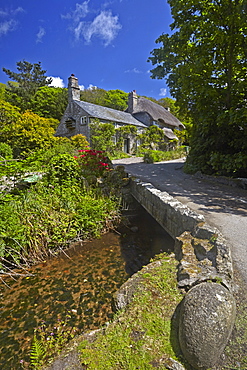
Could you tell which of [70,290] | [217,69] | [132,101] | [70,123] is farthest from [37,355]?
[132,101]

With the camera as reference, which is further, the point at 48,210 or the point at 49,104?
the point at 49,104

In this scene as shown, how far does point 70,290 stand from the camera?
3418 millimetres

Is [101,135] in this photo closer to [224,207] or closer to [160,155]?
[160,155]

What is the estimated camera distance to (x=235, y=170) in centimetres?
681

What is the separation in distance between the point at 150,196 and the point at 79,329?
3515 millimetres

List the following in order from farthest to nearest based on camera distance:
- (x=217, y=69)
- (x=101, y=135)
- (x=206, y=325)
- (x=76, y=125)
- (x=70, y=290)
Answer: (x=76, y=125) → (x=101, y=135) → (x=217, y=69) → (x=70, y=290) → (x=206, y=325)

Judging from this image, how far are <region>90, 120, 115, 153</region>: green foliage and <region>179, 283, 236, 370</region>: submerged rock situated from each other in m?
18.0

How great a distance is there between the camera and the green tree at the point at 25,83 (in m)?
26.8

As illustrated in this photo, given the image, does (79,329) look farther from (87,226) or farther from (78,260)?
(87,226)

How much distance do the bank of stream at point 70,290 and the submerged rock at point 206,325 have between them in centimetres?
163

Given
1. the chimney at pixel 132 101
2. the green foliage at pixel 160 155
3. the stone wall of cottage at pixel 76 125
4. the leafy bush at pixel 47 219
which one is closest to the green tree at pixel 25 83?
the stone wall of cottage at pixel 76 125

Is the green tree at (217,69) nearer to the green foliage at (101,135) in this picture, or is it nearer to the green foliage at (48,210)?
the green foliage at (48,210)

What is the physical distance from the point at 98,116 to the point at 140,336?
68.0 feet

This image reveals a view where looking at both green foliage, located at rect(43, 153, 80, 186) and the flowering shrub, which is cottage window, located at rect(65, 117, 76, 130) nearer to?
the flowering shrub
